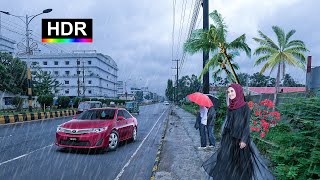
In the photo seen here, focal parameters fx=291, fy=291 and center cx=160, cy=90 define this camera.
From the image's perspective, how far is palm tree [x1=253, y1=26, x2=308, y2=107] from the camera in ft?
81.9

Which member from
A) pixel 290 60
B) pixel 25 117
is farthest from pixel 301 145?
pixel 25 117

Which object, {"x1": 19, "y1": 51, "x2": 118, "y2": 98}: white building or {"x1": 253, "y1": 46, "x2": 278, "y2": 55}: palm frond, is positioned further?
{"x1": 19, "y1": 51, "x2": 118, "y2": 98}: white building

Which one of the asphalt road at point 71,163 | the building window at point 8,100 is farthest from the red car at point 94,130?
the building window at point 8,100

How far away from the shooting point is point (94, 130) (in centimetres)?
856

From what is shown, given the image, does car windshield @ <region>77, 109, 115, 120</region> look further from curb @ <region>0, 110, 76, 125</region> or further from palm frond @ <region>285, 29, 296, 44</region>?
palm frond @ <region>285, 29, 296, 44</region>

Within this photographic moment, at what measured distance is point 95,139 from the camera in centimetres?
847

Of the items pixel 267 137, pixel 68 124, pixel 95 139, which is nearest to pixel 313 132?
pixel 267 137

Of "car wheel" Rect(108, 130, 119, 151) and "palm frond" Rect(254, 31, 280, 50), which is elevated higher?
"palm frond" Rect(254, 31, 280, 50)

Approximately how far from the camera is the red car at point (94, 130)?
845cm

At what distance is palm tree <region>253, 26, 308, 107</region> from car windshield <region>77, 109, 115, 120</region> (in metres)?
18.2

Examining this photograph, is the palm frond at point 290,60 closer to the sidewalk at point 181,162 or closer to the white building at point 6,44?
the sidewalk at point 181,162

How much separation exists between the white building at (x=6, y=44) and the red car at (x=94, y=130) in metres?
74.7

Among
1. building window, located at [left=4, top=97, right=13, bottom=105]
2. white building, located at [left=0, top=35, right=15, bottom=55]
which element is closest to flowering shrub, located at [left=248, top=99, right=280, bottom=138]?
building window, located at [left=4, top=97, right=13, bottom=105]

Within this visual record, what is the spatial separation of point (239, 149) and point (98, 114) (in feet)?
21.2
